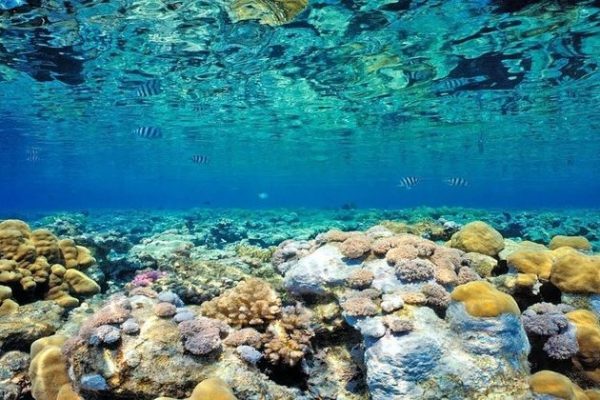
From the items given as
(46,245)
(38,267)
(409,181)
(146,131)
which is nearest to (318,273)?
(38,267)

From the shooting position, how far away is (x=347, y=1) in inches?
449

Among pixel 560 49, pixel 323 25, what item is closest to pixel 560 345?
pixel 323 25

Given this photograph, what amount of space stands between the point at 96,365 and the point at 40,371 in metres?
0.96

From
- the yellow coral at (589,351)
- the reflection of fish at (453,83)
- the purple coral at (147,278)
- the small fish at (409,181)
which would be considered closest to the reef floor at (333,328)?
the yellow coral at (589,351)

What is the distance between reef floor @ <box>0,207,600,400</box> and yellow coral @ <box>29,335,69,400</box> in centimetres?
2

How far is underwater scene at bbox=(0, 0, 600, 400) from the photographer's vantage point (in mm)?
4633

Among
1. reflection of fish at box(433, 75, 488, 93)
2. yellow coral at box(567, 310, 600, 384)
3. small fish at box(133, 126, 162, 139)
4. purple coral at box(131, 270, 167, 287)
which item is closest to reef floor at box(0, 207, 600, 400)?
yellow coral at box(567, 310, 600, 384)

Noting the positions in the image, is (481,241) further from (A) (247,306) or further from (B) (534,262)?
(A) (247,306)

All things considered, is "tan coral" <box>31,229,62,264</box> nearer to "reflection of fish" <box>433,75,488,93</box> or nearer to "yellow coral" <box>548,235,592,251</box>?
"yellow coral" <box>548,235,592,251</box>

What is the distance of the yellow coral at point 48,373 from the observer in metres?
4.73

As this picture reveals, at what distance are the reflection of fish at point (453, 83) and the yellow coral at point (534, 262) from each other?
1507cm

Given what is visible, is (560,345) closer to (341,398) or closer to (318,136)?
(341,398)

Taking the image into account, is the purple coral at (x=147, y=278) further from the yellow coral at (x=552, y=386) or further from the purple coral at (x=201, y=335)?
the yellow coral at (x=552, y=386)

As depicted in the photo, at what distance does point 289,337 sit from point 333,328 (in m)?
0.90
